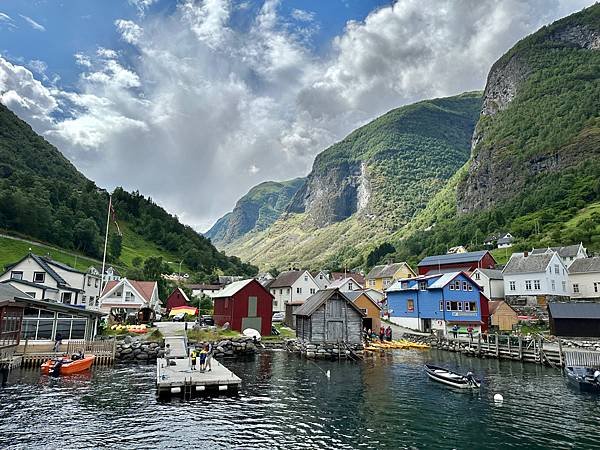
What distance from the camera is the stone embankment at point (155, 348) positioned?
5034cm

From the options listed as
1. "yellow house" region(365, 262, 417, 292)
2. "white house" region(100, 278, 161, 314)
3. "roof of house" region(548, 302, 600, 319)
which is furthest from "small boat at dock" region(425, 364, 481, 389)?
"yellow house" region(365, 262, 417, 292)

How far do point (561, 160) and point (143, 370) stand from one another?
646 ft

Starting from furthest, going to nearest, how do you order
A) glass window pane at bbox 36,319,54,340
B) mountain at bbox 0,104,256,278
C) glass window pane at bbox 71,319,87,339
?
1. mountain at bbox 0,104,256,278
2. glass window pane at bbox 71,319,87,339
3. glass window pane at bbox 36,319,54,340

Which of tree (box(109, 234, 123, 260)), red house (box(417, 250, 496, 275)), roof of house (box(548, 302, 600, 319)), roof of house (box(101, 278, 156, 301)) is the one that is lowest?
roof of house (box(548, 302, 600, 319))

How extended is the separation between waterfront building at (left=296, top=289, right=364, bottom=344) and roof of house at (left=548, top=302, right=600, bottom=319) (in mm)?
26350

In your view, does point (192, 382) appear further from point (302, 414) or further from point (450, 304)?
point (450, 304)

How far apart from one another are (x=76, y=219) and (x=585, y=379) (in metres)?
147

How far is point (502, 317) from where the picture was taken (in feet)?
239

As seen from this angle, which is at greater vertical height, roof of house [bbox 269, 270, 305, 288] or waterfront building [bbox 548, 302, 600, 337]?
roof of house [bbox 269, 270, 305, 288]

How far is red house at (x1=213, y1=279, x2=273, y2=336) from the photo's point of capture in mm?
66250

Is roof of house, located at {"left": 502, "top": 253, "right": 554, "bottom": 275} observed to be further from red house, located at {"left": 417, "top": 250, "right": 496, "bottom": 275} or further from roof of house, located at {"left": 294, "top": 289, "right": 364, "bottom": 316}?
roof of house, located at {"left": 294, "top": 289, "right": 364, "bottom": 316}

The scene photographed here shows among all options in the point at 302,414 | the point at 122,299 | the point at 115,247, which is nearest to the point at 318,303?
the point at 302,414

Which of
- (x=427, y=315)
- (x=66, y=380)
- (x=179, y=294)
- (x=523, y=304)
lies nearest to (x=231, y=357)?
(x=66, y=380)

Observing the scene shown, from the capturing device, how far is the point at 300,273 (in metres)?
102
